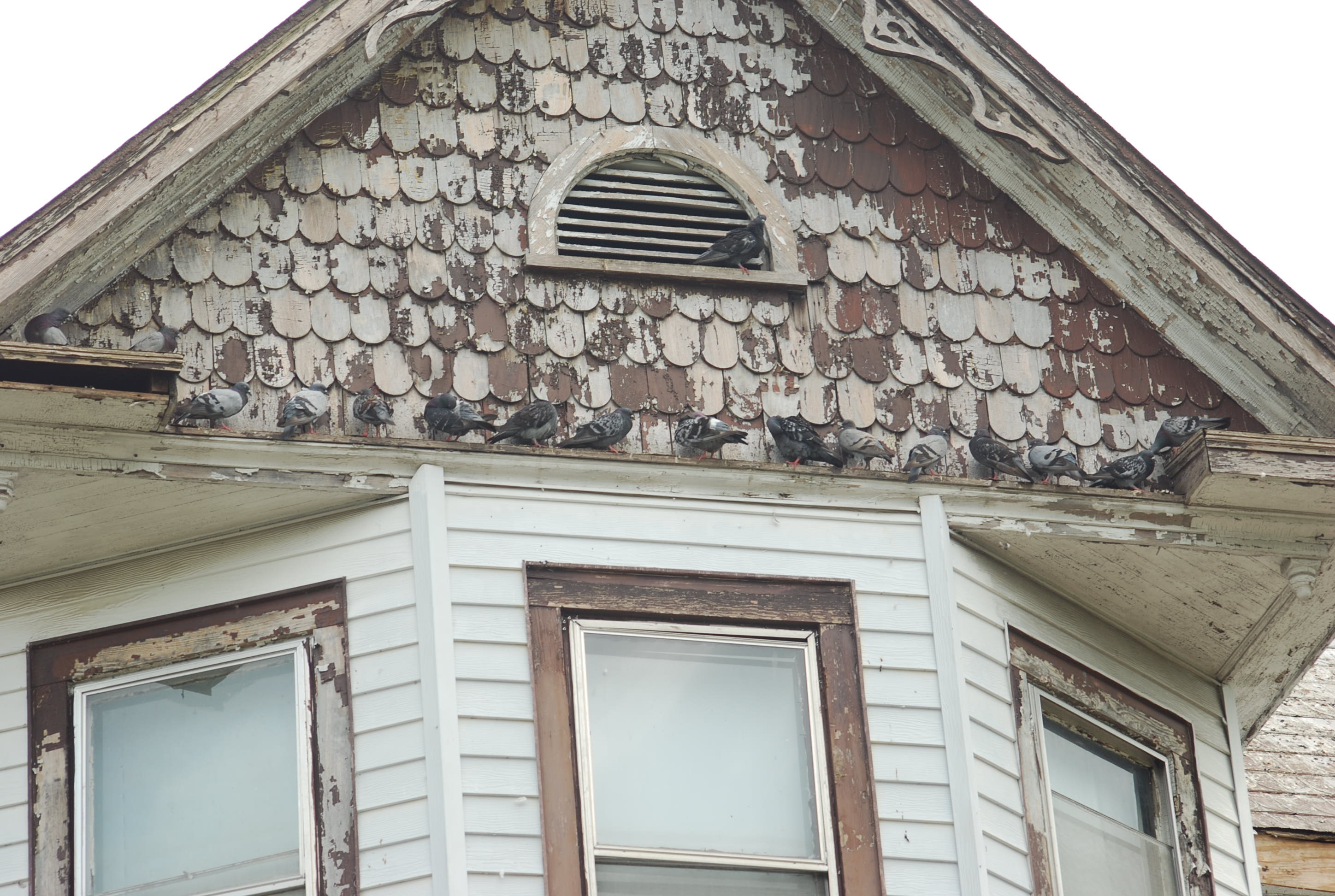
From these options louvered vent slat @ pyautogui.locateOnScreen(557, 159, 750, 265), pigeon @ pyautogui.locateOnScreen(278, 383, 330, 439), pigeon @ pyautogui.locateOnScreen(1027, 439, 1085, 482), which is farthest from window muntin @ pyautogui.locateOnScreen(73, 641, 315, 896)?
pigeon @ pyautogui.locateOnScreen(1027, 439, 1085, 482)

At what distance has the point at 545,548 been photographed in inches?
314

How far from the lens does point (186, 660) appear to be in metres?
7.96

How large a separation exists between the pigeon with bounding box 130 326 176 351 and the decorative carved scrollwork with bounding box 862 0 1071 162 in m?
3.26

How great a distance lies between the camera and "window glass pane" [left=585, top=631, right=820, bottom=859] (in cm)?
762

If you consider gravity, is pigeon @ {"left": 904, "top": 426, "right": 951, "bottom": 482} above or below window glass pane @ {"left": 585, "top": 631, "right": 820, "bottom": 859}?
above

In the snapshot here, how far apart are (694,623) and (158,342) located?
2.34 meters

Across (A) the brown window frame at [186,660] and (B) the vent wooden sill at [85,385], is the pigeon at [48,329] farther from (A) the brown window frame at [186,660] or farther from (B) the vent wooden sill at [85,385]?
(A) the brown window frame at [186,660]

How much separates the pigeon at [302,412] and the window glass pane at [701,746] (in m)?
1.36

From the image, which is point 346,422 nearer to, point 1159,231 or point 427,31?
point 427,31

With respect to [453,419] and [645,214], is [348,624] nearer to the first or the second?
[453,419]

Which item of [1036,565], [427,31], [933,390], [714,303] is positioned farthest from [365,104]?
[1036,565]

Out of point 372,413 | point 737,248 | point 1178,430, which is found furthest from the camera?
point 737,248

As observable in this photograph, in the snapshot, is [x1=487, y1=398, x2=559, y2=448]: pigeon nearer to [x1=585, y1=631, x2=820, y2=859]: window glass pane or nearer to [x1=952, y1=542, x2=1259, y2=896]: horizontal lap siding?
[x1=585, y1=631, x2=820, y2=859]: window glass pane

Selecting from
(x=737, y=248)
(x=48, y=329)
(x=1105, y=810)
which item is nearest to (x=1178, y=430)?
(x=1105, y=810)
